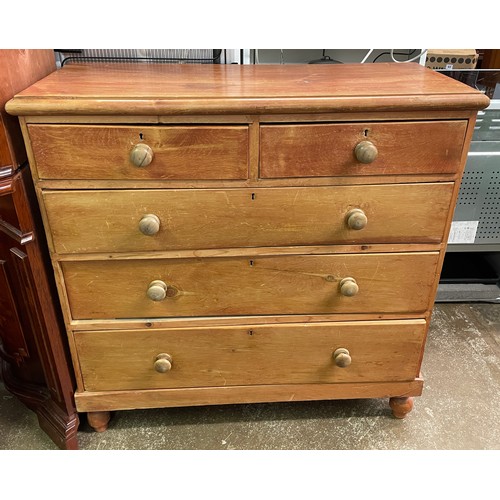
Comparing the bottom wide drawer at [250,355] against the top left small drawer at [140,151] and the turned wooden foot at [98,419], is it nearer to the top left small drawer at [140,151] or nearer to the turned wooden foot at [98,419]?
the turned wooden foot at [98,419]

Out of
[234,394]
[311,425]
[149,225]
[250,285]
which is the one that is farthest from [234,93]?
[311,425]

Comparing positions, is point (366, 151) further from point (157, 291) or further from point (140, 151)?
point (157, 291)

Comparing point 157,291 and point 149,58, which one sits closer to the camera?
point 157,291

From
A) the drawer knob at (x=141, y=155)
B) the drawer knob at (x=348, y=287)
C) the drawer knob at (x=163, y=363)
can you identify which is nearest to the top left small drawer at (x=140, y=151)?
the drawer knob at (x=141, y=155)

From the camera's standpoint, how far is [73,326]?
48.4 inches

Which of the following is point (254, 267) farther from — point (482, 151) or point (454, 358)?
point (482, 151)

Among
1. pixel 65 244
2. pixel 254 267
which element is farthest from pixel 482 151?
pixel 65 244

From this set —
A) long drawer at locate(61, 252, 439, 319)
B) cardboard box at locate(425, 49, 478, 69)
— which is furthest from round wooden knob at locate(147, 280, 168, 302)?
cardboard box at locate(425, 49, 478, 69)

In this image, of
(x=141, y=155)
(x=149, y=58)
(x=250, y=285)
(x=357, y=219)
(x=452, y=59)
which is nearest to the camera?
(x=141, y=155)

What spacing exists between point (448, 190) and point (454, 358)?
31.3 inches

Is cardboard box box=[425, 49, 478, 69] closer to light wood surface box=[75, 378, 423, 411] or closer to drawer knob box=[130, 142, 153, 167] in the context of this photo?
light wood surface box=[75, 378, 423, 411]

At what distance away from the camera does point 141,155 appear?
1010 mm

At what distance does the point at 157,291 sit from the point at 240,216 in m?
0.27

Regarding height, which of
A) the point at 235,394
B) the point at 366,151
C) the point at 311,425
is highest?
the point at 366,151
